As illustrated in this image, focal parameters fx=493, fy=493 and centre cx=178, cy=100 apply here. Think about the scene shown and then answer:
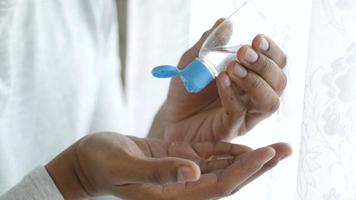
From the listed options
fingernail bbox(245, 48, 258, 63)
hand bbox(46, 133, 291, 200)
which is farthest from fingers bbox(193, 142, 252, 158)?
fingernail bbox(245, 48, 258, 63)

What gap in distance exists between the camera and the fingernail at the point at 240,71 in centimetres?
56

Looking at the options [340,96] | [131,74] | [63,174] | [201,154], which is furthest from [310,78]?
[131,74]

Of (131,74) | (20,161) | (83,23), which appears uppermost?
(83,23)

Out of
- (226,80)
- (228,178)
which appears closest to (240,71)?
(226,80)

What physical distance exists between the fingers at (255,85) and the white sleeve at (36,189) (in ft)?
0.89

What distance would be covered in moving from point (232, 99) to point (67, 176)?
238 millimetres

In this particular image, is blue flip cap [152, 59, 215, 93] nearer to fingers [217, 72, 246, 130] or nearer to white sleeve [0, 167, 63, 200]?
fingers [217, 72, 246, 130]

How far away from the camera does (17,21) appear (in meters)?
0.79

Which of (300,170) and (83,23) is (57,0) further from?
(300,170)

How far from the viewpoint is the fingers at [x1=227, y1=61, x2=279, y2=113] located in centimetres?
56

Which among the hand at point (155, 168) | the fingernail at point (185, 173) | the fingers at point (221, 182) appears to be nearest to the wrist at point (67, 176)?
the hand at point (155, 168)

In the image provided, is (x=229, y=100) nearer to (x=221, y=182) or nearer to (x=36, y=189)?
(x=221, y=182)

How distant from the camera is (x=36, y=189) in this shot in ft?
2.07

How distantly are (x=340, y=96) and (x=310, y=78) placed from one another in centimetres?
4
